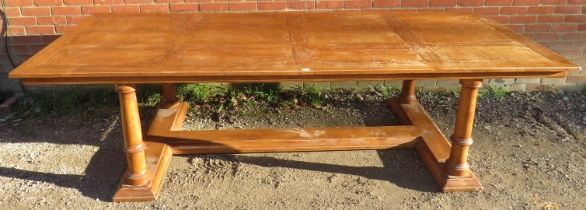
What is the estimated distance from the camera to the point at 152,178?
3.03 m

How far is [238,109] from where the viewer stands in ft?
13.8

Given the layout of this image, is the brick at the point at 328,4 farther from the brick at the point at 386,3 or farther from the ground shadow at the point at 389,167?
the ground shadow at the point at 389,167

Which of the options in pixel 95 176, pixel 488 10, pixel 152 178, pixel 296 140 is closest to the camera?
pixel 152 178

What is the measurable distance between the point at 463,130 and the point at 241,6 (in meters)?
2.00

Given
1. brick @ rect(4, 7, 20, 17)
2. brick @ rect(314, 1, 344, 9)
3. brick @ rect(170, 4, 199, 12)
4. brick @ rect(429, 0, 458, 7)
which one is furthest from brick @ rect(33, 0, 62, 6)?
brick @ rect(429, 0, 458, 7)

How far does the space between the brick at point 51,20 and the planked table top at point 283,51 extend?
70cm

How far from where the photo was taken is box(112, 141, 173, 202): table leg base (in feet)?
9.60

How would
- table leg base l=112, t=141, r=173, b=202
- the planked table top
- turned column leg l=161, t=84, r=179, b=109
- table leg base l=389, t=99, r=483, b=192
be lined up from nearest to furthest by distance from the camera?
the planked table top → table leg base l=112, t=141, r=173, b=202 → table leg base l=389, t=99, r=483, b=192 → turned column leg l=161, t=84, r=179, b=109

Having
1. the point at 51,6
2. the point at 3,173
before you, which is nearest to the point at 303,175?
the point at 3,173

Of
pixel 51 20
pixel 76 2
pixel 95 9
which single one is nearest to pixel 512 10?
pixel 95 9

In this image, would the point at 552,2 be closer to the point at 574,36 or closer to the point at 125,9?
the point at 574,36

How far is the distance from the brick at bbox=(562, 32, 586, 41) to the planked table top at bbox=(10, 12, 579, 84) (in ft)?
4.13

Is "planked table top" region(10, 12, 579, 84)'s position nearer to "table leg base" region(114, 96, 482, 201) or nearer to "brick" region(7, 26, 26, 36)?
"table leg base" region(114, 96, 482, 201)

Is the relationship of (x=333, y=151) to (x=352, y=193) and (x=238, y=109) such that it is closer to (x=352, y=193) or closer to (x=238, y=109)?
(x=352, y=193)
